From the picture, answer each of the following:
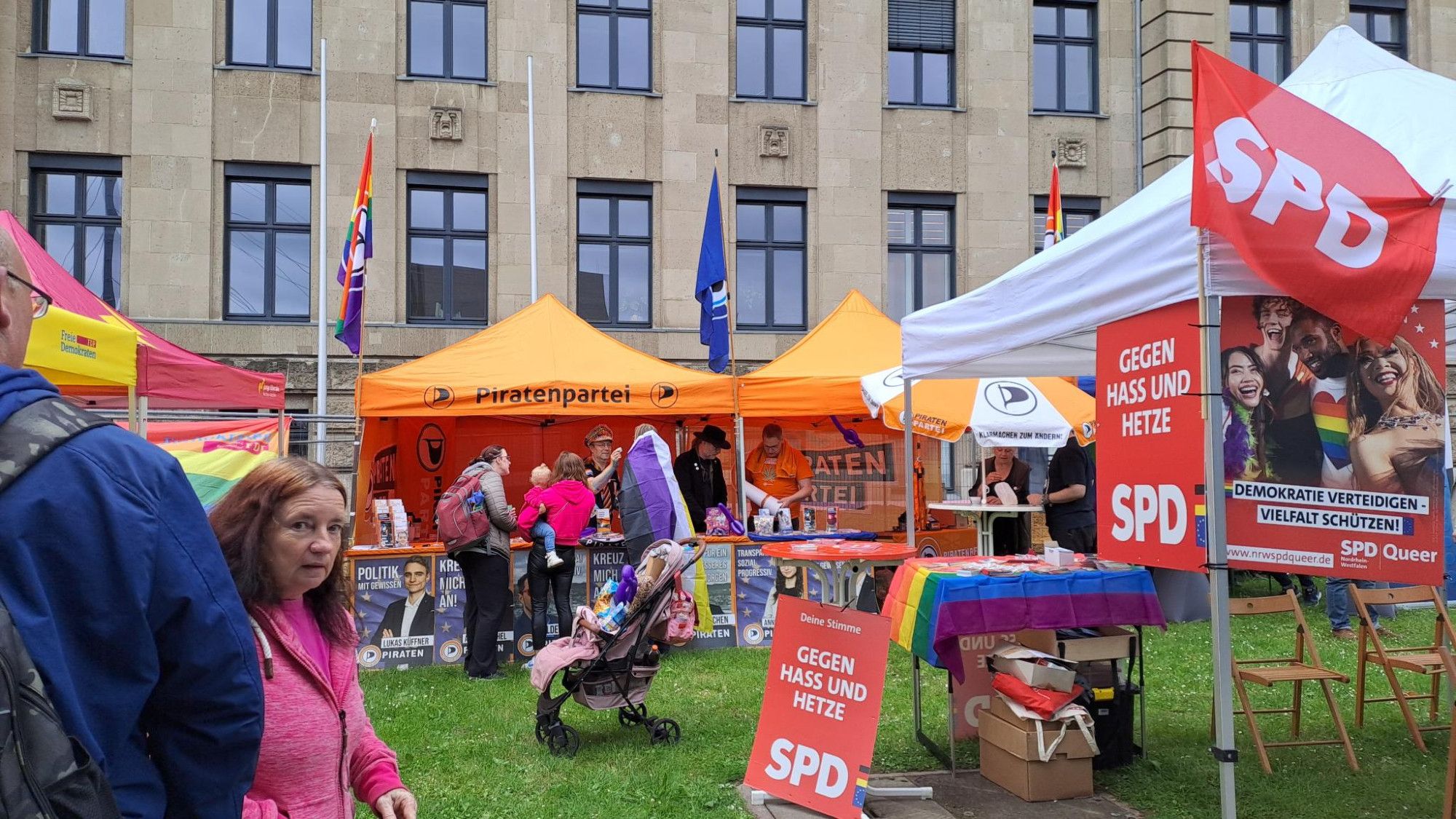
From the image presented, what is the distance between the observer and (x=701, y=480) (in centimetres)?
1074

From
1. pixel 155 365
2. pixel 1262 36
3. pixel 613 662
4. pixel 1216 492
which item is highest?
pixel 1262 36

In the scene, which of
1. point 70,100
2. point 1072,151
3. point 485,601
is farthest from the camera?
point 1072,151

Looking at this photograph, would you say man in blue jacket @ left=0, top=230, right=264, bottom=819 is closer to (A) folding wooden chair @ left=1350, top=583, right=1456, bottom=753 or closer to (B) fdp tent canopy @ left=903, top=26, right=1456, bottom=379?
(B) fdp tent canopy @ left=903, top=26, right=1456, bottom=379

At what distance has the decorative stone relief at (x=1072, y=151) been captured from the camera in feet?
59.1

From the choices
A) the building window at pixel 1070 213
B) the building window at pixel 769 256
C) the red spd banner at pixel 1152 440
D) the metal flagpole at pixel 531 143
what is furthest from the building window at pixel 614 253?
the red spd banner at pixel 1152 440

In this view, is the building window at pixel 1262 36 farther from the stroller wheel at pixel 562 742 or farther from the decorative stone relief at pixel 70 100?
the decorative stone relief at pixel 70 100

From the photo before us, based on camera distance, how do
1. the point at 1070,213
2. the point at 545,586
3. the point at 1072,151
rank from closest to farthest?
the point at 545,586 → the point at 1072,151 → the point at 1070,213

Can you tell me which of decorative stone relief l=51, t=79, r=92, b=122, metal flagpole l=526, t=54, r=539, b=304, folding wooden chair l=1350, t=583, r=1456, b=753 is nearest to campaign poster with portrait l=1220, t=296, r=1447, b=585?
folding wooden chair l=1350, t=583, r=1456, b=753

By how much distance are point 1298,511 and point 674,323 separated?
13183mm

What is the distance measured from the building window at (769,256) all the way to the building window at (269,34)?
7.26m

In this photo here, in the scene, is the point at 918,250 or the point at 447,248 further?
the point at 918,250

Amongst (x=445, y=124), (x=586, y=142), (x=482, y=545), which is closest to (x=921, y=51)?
(x=586, y=142)

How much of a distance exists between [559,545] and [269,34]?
11.3 m

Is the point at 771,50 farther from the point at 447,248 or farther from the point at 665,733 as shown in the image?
the point at 665,733
